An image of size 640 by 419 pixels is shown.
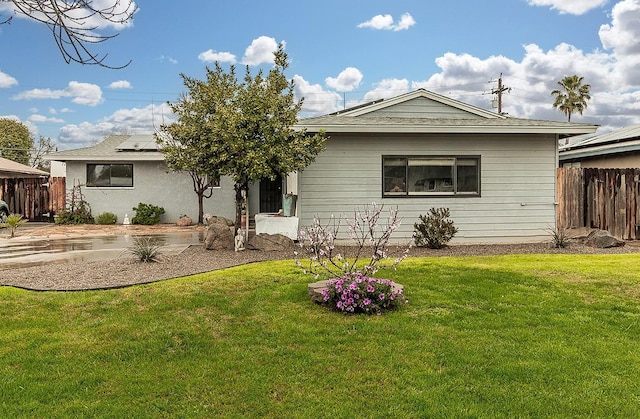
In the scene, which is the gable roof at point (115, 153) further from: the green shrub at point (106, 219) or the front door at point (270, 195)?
the front door at point (270, 195)

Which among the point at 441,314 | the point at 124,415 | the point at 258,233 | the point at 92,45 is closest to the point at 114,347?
the point at 124,415

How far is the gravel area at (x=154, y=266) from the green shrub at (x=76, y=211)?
908cm

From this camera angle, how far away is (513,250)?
33.3 ft

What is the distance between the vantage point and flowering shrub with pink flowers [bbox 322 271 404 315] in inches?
198

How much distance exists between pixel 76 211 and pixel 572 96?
39.5 meters

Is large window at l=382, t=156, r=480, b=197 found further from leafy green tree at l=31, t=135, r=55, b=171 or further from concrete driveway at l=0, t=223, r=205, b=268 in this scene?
leafy green tree at l=31, t=135, r=55, b=171

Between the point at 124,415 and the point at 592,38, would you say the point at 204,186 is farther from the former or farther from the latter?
the point at 592,38

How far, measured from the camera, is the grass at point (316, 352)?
3133 mm

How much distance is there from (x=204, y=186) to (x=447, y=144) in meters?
9.58

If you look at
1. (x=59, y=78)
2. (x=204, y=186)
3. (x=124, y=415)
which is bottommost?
(x=124, y=415)

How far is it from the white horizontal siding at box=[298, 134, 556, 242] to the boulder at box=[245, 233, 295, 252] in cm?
87

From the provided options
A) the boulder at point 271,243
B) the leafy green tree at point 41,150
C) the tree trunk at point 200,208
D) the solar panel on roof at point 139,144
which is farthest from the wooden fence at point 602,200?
the leafy green tree at point 41,150

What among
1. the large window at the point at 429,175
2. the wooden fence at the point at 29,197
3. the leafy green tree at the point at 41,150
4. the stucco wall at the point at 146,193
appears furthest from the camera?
the leafy green tree at the point at 41,150

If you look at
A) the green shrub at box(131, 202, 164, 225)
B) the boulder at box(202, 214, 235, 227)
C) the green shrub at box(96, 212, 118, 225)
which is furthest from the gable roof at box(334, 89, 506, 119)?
the green shrub at box(96, 212, 118, 225)
